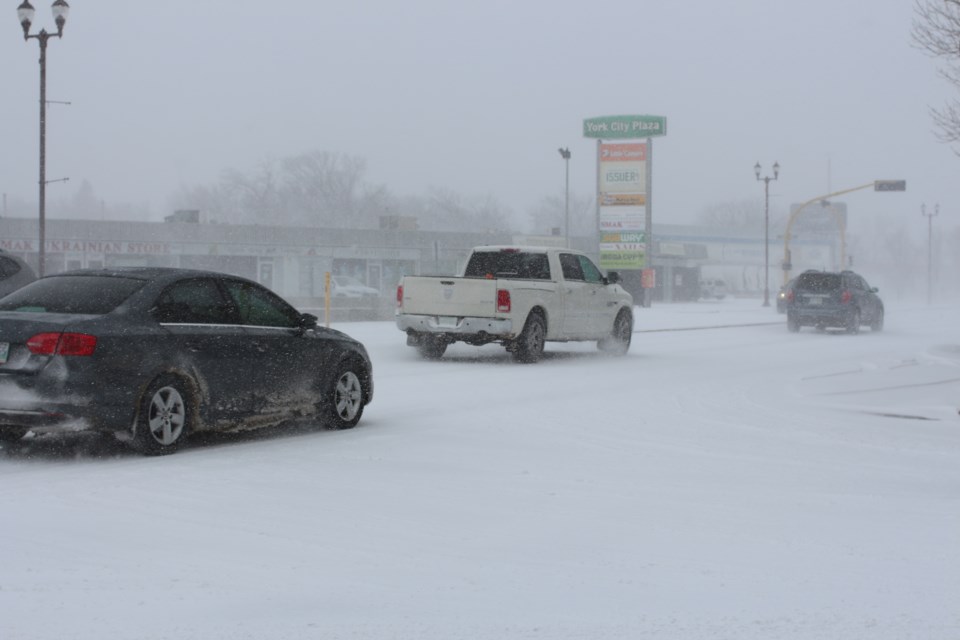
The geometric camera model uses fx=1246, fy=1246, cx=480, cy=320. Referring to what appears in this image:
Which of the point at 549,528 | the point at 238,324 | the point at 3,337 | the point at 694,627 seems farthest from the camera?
the point at 238,324

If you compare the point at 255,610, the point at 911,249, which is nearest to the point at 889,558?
the point at 255,610

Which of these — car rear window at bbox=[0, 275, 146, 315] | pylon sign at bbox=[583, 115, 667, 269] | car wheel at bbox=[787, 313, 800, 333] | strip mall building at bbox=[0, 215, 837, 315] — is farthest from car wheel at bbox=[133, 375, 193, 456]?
pylon sign at bbox=[583, 115, 667, 269]

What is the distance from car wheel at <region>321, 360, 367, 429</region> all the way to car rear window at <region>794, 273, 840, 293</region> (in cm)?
2394

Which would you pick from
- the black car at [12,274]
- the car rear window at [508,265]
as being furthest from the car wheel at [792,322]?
the black car at [12,274]

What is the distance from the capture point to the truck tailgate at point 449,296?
63.0ft

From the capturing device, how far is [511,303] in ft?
63.0

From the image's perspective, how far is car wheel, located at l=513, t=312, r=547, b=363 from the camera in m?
19.6

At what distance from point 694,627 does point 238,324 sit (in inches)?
247

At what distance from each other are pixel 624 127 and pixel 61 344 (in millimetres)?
51916

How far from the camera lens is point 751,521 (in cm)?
734

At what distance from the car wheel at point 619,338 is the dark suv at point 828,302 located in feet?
Answer: 39.3

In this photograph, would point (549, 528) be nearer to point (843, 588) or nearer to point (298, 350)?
point (843, 588)

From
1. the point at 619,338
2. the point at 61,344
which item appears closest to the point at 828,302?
the point at 619,338

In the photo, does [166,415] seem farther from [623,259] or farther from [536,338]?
[623,259]
